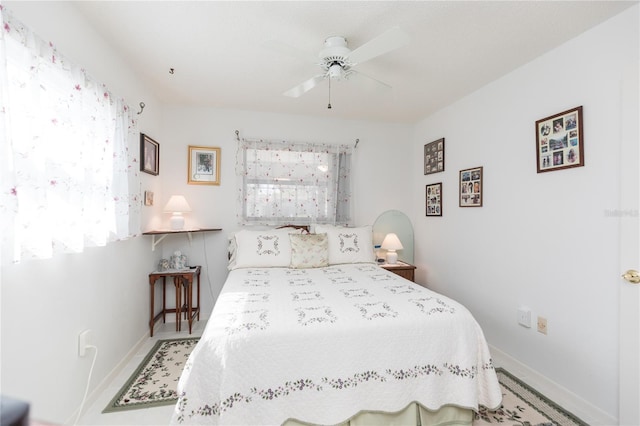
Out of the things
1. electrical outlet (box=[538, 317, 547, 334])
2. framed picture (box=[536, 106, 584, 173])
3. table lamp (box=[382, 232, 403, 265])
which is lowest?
electrical outlet (box=[538, 317, 547, 334])

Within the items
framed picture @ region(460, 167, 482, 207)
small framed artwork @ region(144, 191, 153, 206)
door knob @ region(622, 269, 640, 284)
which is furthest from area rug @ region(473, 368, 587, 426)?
small framed artwork @ region(144, 191, 153, 206)

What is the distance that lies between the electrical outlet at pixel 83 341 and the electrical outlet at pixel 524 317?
10.6ft

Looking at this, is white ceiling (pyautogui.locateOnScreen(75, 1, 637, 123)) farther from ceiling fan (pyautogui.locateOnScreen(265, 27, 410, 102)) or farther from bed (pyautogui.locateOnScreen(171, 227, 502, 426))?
bed (pyautogui.locateOnScreen(171, 227, 502, 426))

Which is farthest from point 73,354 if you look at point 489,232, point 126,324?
point 489,232

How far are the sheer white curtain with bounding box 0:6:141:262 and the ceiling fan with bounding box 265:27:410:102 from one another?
1.13m

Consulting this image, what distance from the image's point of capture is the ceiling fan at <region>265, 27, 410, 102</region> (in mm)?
1628

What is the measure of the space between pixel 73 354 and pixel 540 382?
10.6 ft

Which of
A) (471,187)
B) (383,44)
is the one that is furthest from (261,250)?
(471,187)

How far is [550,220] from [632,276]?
61 centimetres

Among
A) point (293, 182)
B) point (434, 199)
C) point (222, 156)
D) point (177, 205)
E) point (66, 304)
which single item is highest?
point (222, 156)

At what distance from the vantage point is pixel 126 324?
2436 millimetres

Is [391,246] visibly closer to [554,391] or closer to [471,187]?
[471,187]

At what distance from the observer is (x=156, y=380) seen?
2.18m

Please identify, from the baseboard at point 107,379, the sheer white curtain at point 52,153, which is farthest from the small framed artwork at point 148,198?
the baseboard at point 107,379
